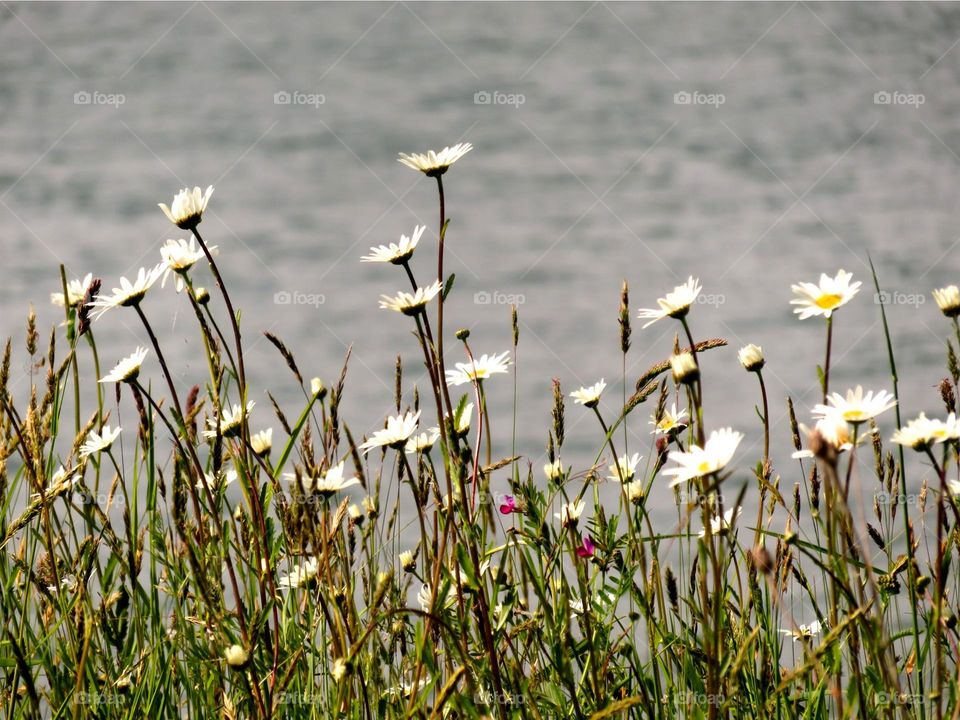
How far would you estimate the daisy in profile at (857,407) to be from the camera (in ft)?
2.25

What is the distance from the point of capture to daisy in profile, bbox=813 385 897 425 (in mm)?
686

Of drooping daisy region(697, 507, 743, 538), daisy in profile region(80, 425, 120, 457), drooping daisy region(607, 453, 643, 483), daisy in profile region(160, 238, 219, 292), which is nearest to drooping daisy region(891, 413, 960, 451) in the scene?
drooping daisy region(697, 507, 743, 538)

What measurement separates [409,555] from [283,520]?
1.45 ft

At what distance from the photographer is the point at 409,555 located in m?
1.33

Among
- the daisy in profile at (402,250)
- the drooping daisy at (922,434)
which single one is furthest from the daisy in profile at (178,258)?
the drooping daisy at (922,434)

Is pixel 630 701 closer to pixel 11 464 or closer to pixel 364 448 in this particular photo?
pixel 364 448

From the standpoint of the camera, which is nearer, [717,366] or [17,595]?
[17,595]

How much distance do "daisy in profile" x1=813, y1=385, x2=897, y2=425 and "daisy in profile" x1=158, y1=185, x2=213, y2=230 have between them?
0.66 m

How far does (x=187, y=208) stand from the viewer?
0.99 meters

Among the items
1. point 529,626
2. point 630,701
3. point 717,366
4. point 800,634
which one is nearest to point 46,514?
point 529,626

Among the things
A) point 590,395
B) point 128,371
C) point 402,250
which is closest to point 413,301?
point 402,250

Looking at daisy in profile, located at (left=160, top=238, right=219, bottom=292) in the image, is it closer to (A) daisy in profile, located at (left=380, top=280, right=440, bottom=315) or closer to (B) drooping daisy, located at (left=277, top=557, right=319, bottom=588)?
(A) daisy in profile, located at (left=380, top=280, right=440, bottom=315)

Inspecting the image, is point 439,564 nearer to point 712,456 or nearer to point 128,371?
point 712,456

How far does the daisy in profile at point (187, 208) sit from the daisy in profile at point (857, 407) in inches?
26.1
